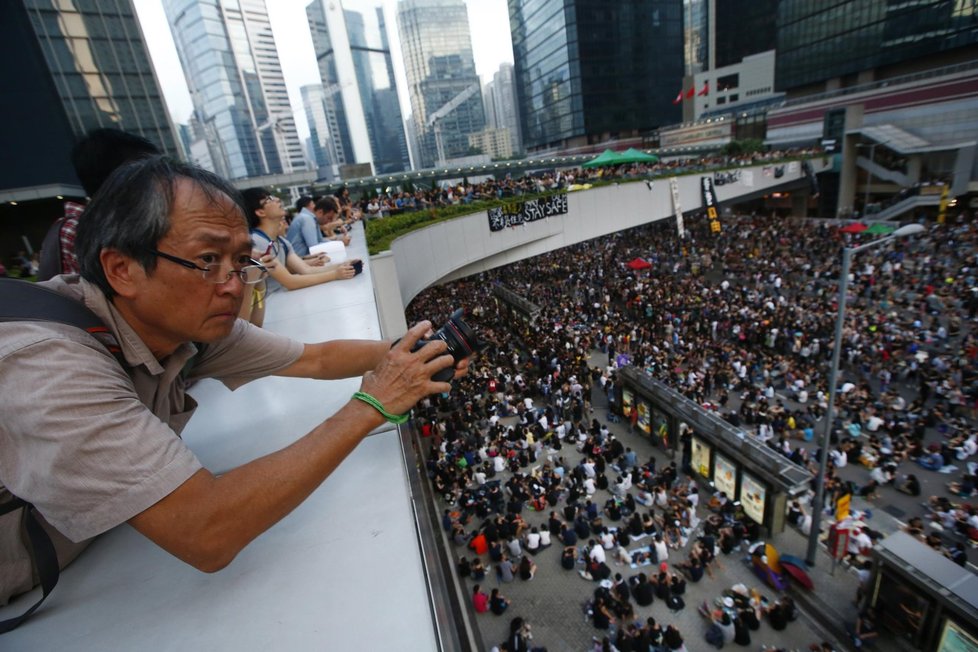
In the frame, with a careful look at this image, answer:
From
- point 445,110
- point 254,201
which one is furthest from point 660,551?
point 445,110

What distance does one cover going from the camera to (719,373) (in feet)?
43.7

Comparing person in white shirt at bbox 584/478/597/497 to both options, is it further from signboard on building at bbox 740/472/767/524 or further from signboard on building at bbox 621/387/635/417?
signboard on building at bbox 621/387/635/417

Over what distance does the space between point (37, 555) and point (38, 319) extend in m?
0.57

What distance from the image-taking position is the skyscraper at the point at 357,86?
92.7 meters

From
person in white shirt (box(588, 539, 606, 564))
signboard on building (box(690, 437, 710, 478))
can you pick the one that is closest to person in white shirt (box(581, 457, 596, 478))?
person in white shirt (box(588, 539, 606, 564))

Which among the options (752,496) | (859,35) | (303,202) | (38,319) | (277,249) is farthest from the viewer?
(859,35)

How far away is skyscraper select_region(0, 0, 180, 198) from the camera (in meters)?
18.2

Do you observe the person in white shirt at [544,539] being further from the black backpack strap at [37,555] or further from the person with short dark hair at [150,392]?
the black backpack strap at [37,555]

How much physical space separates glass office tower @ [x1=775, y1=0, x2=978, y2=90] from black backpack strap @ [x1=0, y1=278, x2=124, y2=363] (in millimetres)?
45069

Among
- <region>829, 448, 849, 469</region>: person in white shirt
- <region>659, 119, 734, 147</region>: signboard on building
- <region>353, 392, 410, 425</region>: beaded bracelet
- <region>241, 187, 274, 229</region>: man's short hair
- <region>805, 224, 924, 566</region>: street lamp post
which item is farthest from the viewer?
<region>659, 119, 734, 147</region>: signboard on building

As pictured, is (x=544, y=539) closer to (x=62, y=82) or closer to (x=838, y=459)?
(x=838, y=459)

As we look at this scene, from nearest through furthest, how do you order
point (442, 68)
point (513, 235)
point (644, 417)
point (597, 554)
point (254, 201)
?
point (254, 201) < point (597, 554) < point (644, 417) < point (513, 235) < point (442, 68)

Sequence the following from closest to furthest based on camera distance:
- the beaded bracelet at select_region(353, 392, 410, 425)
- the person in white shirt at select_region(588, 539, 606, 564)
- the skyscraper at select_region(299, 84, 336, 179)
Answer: the beaded bracelet at select_region(353, 392, 410, 425) < the person in white shirt at select_region(588, 539, 606, 564) < the skyscraper at select_region(299, 84, 336, 179)

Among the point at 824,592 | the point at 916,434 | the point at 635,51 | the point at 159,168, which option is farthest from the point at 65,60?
the point at 635,51
